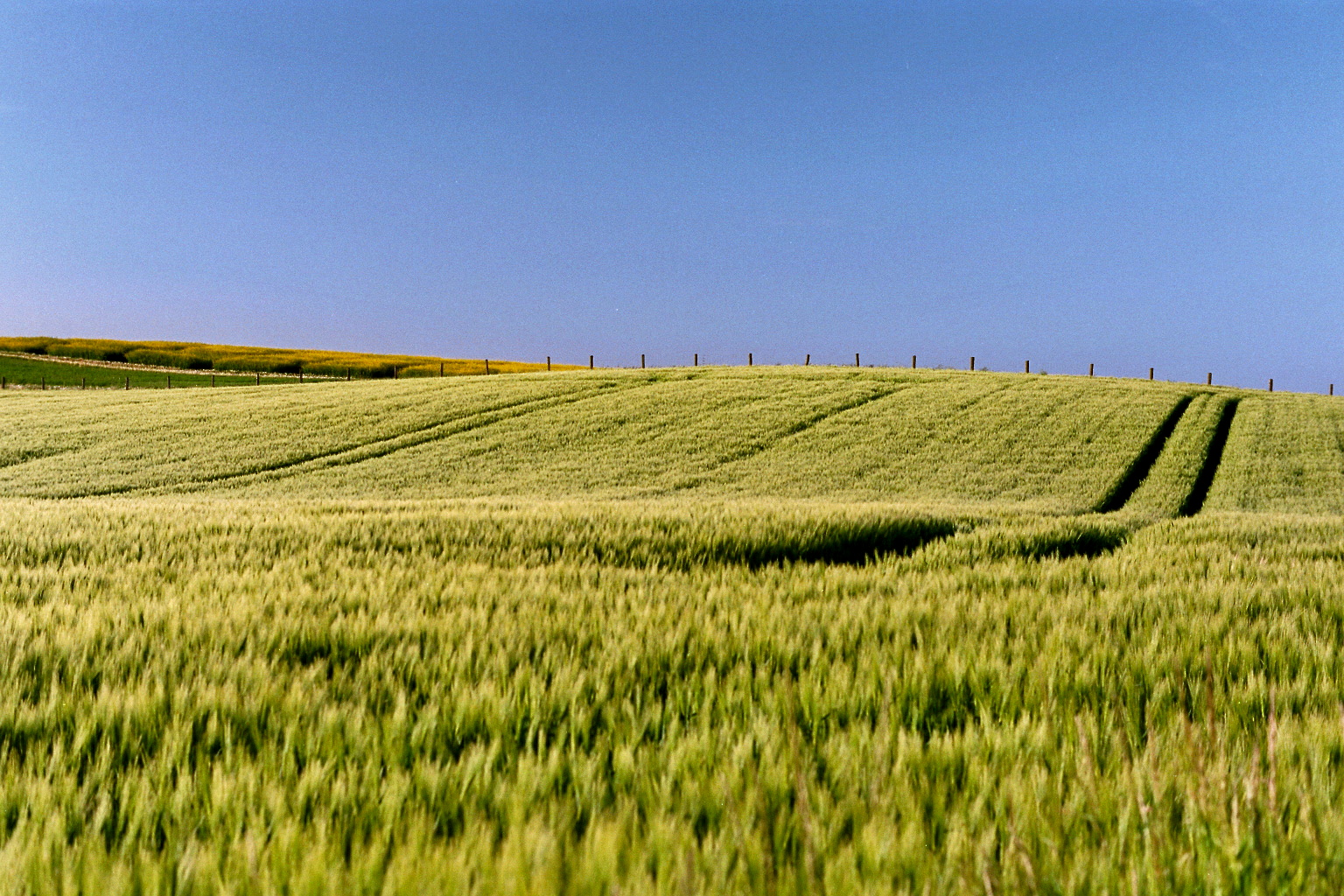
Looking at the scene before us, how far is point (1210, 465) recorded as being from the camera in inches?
977

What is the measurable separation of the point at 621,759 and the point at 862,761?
0.56m

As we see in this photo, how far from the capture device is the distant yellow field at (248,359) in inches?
3270

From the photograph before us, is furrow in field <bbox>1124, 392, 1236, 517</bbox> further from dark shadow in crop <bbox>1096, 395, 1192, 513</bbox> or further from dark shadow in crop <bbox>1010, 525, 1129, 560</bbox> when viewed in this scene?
dark shadow in crop <bbox>1010, 525, 1129, 560</bbox>

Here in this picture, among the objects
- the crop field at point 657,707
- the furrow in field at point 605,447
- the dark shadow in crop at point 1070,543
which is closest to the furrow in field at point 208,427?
the furrow in field at point 605,447

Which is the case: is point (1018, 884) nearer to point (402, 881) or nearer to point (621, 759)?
point (621, 759)

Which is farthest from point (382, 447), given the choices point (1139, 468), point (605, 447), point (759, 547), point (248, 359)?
point (248, 359)

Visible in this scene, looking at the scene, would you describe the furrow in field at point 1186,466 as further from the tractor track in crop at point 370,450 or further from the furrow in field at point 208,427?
the furrow in field at point 208,427

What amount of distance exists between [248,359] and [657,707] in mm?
98135

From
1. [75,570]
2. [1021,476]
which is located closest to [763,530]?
[75,570]

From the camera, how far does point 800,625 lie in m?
3.08

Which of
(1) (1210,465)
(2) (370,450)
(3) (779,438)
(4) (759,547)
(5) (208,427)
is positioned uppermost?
(4) (759,547)

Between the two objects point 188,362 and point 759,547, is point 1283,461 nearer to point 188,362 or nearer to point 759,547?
point 759,547

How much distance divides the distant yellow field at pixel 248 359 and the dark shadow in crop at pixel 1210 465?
62495mm

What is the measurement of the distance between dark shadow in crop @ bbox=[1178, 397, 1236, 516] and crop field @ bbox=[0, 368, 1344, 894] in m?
14.2
